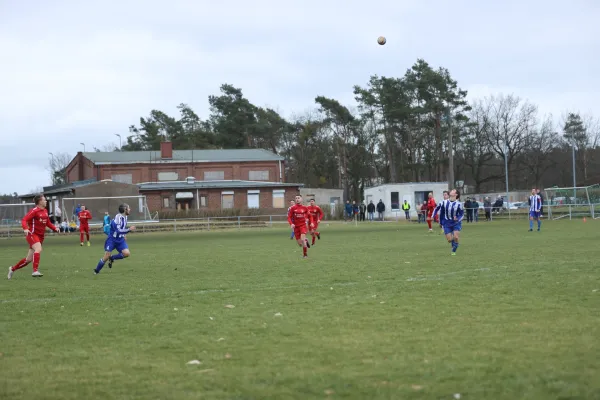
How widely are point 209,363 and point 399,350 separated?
6.69 feet

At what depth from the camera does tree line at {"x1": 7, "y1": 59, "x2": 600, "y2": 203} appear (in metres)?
90.2

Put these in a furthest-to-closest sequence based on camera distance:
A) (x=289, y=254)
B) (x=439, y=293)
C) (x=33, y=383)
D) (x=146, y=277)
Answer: (x=289, y=254)
(x=146, y=277)
(x=439, y=293)
(x=33, y=383)

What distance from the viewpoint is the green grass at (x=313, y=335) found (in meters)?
6.86

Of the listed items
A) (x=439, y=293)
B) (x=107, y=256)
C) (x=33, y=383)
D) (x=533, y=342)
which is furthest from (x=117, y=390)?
(x=107, y=256)

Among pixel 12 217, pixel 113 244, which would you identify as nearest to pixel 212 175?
pixel 12 217

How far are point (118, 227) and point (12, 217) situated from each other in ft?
169

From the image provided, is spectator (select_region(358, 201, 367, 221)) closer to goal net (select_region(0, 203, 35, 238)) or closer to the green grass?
goal net (select_region(0, 203, 35, 238))

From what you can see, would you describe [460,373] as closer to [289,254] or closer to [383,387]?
[383,387]

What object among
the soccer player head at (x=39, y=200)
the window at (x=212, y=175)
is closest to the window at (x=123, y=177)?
the window at (x=212, y=175)

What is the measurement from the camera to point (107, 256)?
1964 cm

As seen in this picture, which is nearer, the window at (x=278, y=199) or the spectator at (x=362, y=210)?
the spectator at (x=362, y=210)

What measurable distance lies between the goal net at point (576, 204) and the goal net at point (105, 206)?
32232 millimetres

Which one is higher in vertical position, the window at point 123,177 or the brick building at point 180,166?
the brick building at point 180,166

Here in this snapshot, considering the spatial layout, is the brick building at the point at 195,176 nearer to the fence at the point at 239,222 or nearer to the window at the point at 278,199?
the window at the point at 278,199
